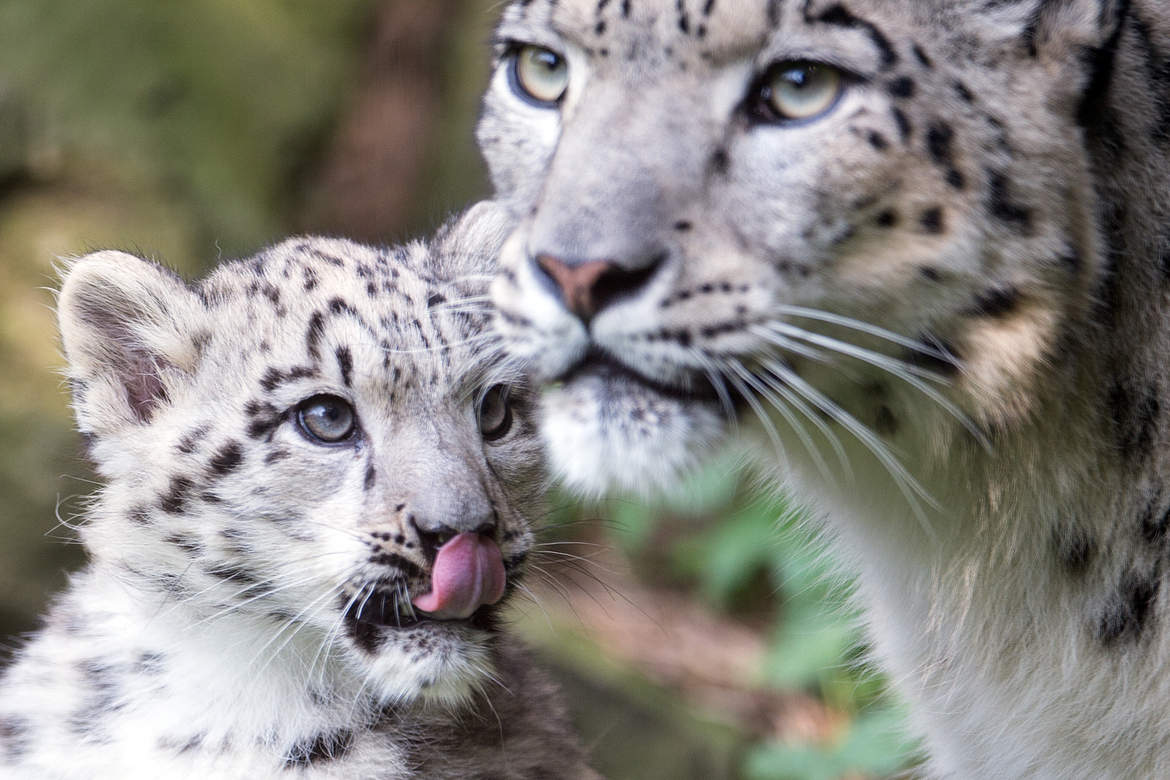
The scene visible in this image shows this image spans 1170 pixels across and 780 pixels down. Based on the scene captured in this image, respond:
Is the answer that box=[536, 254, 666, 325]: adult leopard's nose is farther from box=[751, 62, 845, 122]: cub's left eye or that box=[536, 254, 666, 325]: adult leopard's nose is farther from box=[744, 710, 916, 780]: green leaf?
box=[744, 710, 916, 780]: green leaf

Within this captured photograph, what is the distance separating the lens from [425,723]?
3062 mm

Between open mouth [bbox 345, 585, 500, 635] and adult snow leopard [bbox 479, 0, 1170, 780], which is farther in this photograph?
open mouth [bbox 345, 585, 500, 635]

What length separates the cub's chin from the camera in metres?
2.36

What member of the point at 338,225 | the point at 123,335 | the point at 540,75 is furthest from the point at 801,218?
the point at 338,225

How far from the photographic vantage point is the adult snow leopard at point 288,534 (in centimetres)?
275

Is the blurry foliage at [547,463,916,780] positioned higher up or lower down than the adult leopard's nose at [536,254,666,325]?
lower down

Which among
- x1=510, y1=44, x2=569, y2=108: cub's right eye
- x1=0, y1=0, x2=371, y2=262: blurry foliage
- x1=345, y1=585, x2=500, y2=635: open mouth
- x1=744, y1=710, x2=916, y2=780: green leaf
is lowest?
x1=744, y1=710, x2=916, y2=780: green leaf

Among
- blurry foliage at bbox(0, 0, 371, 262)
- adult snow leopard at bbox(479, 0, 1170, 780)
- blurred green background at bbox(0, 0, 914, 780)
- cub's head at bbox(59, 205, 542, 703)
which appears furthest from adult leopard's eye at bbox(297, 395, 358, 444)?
blurry foliage at bbox(0, 0, 371, 262)

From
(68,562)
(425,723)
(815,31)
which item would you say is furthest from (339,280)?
(68,562)

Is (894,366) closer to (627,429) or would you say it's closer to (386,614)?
(627,429)

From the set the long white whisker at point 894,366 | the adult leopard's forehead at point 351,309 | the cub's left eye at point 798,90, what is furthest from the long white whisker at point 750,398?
the adult leopard's forehead at point 351,309

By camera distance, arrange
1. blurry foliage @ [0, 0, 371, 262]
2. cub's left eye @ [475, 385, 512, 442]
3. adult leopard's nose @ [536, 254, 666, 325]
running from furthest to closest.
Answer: blurry foliage @ [0, 0, 371, 262]
cub's left eye @ [475, 385, 512, 442]
adult leopard's nose @ [536, 254, 666, 325]

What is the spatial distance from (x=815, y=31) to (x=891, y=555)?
4.38ft

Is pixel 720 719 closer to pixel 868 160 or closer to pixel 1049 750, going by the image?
pixel 1049 750
